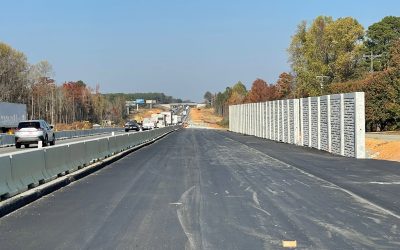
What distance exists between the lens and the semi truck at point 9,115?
53.5m

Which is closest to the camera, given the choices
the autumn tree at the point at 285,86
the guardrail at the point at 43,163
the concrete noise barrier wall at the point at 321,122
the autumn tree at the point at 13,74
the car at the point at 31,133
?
the guardrail at the point at 43,163

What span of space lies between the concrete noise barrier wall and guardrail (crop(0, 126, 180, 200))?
12.4m

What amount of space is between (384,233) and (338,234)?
2.52 ft

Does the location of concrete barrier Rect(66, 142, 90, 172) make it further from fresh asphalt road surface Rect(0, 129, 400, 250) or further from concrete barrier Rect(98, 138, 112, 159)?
concrete barrier Rect(98, 138, 112, 159)

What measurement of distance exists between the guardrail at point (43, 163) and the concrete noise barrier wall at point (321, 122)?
12437 millimetres

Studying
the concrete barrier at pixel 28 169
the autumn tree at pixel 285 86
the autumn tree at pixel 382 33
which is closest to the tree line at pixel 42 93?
the autumn tree at pixel 285 86

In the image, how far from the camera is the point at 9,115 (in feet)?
183

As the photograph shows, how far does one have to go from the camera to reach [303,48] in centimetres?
9944

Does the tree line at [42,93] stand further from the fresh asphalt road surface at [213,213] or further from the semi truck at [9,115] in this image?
the fresh asphalt road surface at [213,213]

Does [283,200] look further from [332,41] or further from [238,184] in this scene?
[332,41]

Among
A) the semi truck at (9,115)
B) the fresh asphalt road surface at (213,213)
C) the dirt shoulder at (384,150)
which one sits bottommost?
the dirt shoulder at (384,150)

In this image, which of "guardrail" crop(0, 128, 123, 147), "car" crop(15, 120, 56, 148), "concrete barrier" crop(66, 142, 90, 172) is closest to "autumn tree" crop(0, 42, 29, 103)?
"guardrail" crop(0, 128, 123, 147)

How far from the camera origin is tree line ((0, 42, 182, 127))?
105 m

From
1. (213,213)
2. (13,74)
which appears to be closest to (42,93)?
(13,74)
